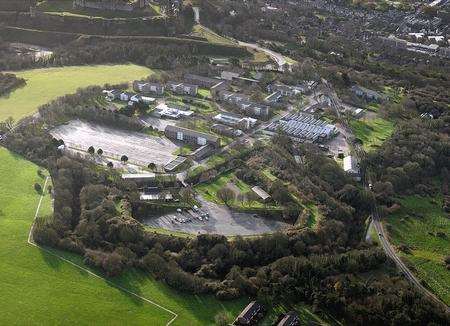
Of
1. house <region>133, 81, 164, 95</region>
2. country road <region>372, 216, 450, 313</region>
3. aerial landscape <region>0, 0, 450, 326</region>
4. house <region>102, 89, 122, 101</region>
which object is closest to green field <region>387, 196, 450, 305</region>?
aerial landscape <region>0, 0, 450, 326</region>

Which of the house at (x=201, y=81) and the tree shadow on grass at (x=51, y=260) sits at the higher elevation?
the house at (x=201, y=81)

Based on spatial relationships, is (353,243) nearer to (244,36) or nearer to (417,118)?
(417,118)

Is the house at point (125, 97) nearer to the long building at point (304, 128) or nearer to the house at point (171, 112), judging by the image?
the house at point (171, 112)

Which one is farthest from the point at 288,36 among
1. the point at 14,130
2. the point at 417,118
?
the point at 14,130

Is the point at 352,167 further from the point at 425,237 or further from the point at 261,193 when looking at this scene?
the point at 261,193

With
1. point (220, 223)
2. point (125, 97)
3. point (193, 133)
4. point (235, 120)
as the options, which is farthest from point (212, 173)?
point (125, 97)

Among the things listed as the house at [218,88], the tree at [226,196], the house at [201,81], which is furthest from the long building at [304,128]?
the tree at [226,196]
